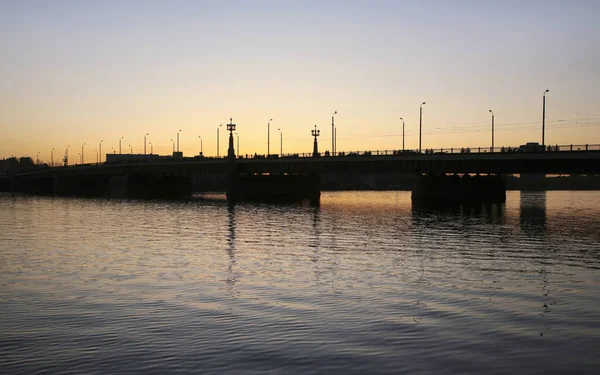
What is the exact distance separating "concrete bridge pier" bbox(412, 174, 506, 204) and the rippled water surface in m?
86.4

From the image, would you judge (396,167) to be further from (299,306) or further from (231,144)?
(299,306)

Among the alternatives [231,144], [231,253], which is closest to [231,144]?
[231,144]

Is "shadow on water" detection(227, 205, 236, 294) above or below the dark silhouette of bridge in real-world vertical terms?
below

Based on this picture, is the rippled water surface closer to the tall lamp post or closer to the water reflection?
the water reflection

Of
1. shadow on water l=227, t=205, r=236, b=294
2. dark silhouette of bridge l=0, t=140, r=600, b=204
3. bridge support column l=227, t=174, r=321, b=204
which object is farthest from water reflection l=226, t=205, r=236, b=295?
bridge support column l=227, t=174, r=321, b=204

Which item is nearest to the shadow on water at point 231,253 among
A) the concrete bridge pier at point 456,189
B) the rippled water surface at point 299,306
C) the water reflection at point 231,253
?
the water reflection at point 231,253

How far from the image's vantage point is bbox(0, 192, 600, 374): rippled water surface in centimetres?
2244

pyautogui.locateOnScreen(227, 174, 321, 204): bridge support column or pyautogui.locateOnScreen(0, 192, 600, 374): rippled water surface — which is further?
pyautogui.locateOnScreen(227, 174, 321, 204): bridge support column

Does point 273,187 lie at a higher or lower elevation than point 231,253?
higher

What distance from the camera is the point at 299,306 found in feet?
101

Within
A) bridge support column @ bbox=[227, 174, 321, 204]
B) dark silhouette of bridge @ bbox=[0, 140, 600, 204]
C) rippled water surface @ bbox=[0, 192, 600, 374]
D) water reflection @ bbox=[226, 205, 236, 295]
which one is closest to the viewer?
rippled water surface @ bbox=[0, 192, 600, 374]

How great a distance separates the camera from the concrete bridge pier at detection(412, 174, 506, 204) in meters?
150

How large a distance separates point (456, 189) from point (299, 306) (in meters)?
126

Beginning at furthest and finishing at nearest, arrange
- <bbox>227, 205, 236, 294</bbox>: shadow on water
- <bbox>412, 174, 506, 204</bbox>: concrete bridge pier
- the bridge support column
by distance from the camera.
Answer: the bridge support column, <bbox>412, 174, 506, 204</bbox>: concrete bridge pier, <bbox>227, 205, 236, 294</bbox>: shadow on water
